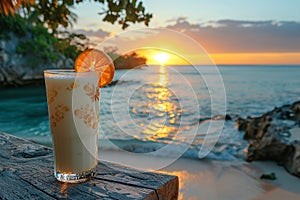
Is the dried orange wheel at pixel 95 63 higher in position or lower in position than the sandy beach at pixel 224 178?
higher

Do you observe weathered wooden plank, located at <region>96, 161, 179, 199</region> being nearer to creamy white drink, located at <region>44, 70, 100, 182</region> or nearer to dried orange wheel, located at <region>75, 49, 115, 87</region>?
creamy white drink, located at <region>44, 70, 100, 182</region>

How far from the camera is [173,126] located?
22.1ft

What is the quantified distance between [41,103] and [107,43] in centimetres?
1041

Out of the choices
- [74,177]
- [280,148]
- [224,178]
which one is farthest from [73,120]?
[280,148]

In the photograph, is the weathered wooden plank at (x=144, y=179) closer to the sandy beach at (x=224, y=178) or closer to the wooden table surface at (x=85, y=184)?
the wooden table surface at (x=85, y=184)

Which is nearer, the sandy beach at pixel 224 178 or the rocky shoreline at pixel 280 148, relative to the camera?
the sandy beach at pixel 224 178

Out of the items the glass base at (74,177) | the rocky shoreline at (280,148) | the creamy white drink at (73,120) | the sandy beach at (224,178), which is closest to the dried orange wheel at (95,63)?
the creamy white drink at (73,120)

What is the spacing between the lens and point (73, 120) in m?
0.67

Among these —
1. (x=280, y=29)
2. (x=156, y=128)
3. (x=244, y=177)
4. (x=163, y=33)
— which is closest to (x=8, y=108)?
(x=156, y=128)

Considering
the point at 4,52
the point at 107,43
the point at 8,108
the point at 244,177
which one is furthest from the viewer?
the point at 4,52

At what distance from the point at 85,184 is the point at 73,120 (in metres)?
0.17

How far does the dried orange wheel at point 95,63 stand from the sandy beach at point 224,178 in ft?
7.89

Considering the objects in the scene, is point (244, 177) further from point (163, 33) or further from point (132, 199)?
point (132, 199)

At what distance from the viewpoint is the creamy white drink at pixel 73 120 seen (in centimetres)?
65
